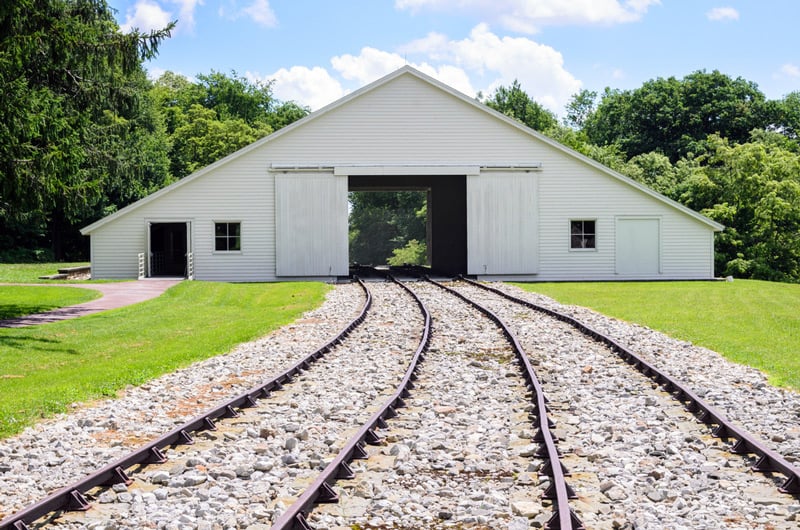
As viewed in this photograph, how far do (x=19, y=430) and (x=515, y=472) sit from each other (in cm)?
434

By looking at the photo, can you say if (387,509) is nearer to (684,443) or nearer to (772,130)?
(684,443)

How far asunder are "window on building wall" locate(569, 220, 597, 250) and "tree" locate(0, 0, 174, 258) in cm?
1580

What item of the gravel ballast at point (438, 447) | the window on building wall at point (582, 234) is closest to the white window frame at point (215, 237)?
the window on building wall at point (582, 234)

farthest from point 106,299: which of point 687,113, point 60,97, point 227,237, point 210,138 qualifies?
point 687,113

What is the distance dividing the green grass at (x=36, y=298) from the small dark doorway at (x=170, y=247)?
36.1 ft

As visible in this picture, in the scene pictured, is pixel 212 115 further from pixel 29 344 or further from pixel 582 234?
pixel 29 344

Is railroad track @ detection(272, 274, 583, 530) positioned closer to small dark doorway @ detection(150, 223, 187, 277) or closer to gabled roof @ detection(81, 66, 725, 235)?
gabled roof @ detection(81, 66, 725, 235)

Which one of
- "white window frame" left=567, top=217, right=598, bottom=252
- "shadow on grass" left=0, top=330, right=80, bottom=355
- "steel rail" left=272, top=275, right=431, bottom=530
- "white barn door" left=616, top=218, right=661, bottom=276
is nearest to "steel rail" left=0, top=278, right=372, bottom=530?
"steel rail" left=272, top=275, right=431, bottom=530

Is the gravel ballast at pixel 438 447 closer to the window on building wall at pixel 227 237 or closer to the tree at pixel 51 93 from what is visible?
the tree at pixel 51 93

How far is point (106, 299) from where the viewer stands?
2298 cm

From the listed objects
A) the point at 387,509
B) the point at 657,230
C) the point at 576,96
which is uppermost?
the point at 576,96

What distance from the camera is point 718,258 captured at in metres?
41.2

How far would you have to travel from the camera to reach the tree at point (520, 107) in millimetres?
74188

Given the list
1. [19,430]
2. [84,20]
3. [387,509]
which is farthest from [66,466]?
[84,20]
